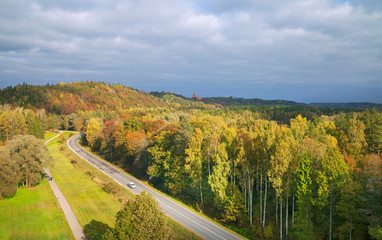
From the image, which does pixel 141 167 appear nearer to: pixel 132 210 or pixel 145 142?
pixel 145 142

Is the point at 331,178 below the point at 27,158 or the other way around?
the other way around

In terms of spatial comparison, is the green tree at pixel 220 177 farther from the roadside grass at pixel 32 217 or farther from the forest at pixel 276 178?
the roadside grass at pixel 32 217

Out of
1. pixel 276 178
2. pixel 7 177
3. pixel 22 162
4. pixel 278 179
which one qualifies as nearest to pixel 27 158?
pixel 22 162

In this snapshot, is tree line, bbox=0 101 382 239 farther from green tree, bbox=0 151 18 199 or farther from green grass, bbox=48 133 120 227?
green grass, bbox=48 133 120 227

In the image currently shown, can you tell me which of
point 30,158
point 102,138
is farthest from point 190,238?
point 102,138

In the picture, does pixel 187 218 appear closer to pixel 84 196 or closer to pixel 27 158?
pixel 84 196
